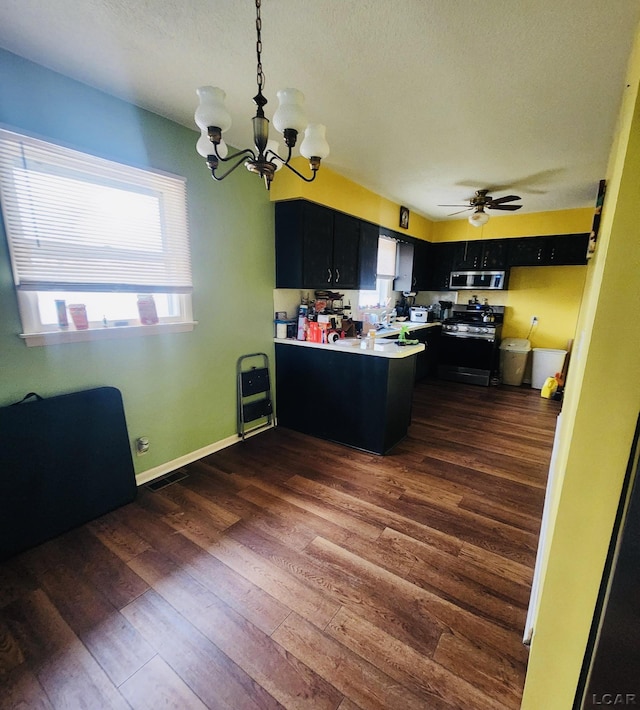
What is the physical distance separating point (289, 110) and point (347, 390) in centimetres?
216

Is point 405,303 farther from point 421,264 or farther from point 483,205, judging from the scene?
point 483,205

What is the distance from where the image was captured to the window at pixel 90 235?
168 cm

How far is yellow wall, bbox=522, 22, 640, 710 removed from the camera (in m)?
0.70

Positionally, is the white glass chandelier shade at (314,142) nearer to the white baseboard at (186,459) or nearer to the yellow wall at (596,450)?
the yellow wall at (596,450)

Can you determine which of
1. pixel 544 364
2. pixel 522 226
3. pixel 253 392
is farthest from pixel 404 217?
pixel 253 392

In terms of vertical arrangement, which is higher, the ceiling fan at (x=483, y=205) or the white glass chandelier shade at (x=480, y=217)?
the ceiling fan at (x=483, y=205)

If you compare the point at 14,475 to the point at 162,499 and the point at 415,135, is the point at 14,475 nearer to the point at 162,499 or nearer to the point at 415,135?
the point at 162,499

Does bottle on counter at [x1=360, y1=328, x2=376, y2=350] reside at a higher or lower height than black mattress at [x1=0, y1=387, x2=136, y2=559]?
higher

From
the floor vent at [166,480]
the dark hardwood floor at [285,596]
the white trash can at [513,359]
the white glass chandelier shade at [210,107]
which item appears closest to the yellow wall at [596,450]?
the dark hardwood floor at [285,596]

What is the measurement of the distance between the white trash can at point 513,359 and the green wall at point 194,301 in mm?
3709

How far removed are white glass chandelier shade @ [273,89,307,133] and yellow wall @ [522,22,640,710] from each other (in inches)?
38.0

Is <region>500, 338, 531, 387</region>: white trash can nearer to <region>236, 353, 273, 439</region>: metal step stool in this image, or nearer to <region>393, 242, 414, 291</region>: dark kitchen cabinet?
<region>393, 242, 414, 291</region>: dark kitchen cabinet

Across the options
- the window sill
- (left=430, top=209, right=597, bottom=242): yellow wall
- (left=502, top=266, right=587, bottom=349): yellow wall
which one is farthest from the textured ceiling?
(left=502, top=266, right=587, bottom=349): yellow wall

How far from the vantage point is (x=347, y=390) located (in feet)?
9.53
